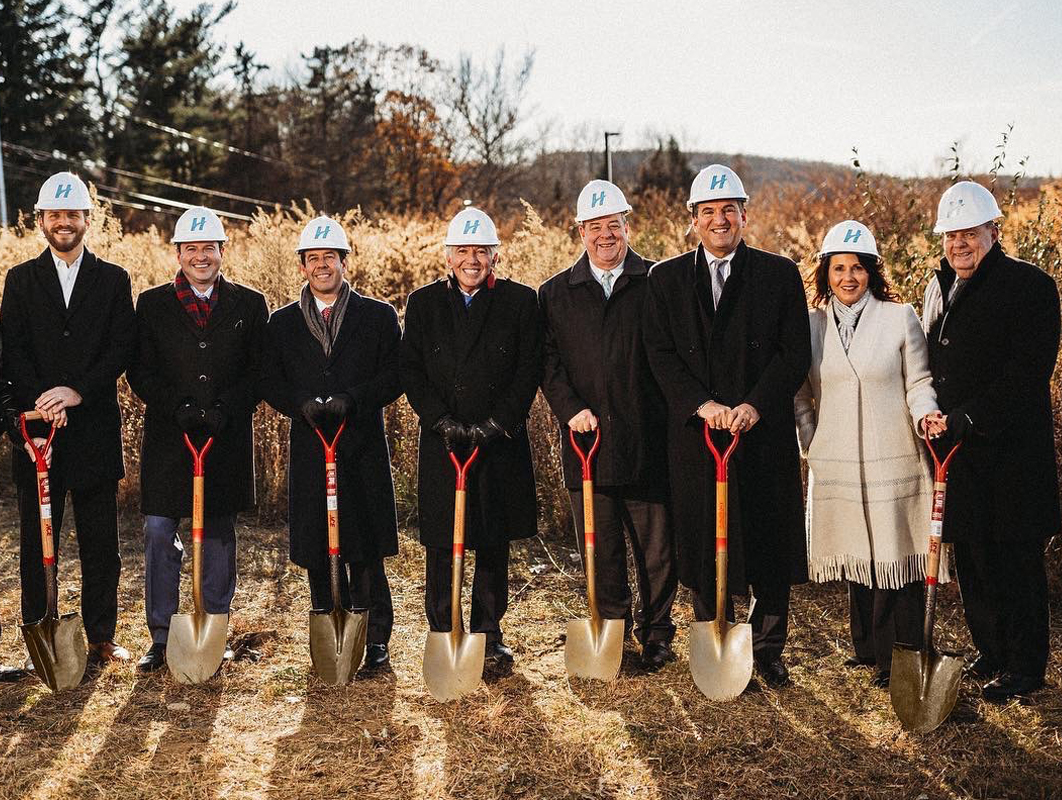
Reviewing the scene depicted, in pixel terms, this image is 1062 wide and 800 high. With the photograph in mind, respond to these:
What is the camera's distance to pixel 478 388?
15.1 ft

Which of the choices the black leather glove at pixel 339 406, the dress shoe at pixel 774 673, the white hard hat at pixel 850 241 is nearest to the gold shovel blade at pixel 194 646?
the black leather glove at pixel 339 406

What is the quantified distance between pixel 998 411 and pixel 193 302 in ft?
11.6

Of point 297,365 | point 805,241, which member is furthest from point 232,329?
point 805,241

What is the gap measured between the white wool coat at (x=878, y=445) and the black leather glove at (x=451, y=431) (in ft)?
5.09

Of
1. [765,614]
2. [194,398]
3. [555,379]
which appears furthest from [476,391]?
[765,614]

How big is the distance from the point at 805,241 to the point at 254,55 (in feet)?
119

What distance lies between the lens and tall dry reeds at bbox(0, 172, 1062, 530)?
6594 millimetres

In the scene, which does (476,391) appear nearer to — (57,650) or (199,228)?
(199,228)

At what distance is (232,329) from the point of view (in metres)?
4.79

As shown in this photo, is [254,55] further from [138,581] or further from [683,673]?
[683,673]

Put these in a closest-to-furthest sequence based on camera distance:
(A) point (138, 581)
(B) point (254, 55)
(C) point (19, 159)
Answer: (A) point (138, 581)
(C) point (19, 159)
(B) point (254, 55)

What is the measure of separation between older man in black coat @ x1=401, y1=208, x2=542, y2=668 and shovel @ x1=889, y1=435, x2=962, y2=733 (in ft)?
5.50

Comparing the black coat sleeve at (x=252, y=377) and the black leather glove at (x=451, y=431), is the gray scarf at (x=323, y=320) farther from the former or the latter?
the black leather glove at (x=451, y=431)

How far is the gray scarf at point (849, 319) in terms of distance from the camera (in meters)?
4.32
